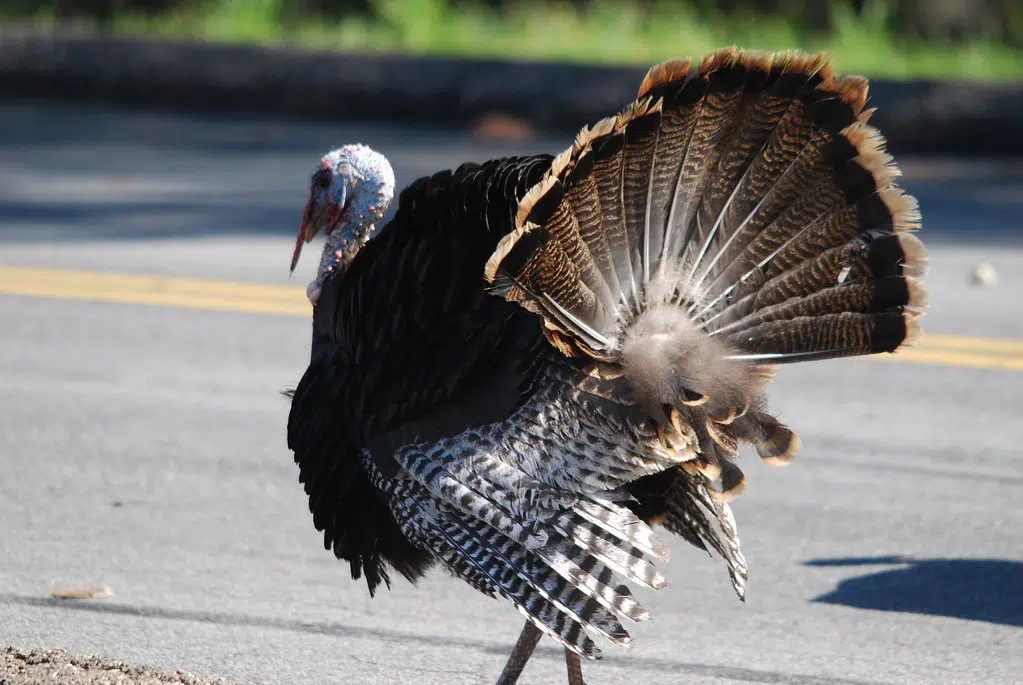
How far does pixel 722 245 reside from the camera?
3586 millimetres

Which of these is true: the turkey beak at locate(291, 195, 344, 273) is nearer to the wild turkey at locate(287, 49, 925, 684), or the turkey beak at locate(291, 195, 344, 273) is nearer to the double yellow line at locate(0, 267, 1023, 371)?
the wild turkey at locate(287, 49, 925, 684)

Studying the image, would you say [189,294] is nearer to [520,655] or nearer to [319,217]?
[319,217]

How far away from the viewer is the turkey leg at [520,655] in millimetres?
3752

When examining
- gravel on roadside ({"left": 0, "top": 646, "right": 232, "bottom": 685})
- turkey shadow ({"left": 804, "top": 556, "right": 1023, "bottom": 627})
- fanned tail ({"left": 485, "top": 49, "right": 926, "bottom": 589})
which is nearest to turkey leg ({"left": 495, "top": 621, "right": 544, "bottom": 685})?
fanned tail ({"left": 485, "top": 49, "right": 926, "bottom": 589})

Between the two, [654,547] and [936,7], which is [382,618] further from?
[936,7]

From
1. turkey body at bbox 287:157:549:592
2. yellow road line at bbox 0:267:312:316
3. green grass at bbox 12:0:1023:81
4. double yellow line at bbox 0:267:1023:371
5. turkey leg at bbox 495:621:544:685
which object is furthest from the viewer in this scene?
green grass at bbox 12:0:1023:81

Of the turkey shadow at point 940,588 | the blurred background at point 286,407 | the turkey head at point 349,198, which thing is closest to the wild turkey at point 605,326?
the turkey head at point 349,198

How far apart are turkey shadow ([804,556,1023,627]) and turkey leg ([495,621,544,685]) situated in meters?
1.22

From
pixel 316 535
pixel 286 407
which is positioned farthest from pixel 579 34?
pixel 316 535

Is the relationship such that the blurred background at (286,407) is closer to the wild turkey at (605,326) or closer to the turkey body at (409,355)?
the turkey body at (409,355)

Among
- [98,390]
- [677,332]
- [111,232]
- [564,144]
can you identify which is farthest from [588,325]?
[564,144]

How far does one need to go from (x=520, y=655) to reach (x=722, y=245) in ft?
3.71

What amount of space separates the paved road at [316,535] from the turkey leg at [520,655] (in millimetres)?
228

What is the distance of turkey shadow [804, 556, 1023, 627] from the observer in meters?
4.54
